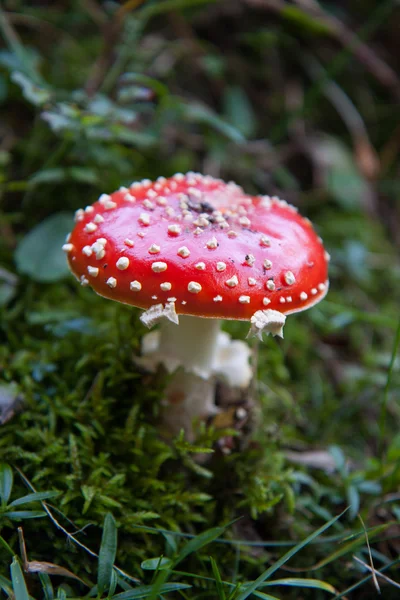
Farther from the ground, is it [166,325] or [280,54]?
[280,54]

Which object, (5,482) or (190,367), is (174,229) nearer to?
(190,367)

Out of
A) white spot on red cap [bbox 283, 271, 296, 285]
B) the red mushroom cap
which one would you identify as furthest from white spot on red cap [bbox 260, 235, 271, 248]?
white spot on red cap [bbox 283, 271, 296, 285]

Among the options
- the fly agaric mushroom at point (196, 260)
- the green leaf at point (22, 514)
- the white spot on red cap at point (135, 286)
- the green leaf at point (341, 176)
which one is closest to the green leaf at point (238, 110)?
the green leaf at point (341, 176)

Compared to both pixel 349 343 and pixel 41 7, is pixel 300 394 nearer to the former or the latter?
pixel 349 343

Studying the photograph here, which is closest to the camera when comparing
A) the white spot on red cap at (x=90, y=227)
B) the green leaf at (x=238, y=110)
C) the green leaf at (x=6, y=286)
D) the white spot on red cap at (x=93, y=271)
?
the white spot on red cap at (x=93, y=271)

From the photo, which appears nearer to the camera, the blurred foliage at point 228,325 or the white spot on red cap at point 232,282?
the white spot on red cap at point 232,282

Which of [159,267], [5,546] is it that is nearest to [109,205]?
[159,267]

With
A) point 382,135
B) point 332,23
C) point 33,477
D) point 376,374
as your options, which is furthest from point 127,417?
point 382,135

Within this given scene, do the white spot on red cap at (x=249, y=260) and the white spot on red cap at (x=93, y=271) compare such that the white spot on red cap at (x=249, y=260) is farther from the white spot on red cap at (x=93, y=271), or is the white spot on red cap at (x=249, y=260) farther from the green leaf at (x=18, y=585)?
the green leaf at (x=18, y=585)

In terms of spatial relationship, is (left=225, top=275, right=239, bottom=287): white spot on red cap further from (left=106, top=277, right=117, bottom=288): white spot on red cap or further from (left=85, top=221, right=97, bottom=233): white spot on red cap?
(left=85, top=221, right=97, bottom=233): white spot on red cap
